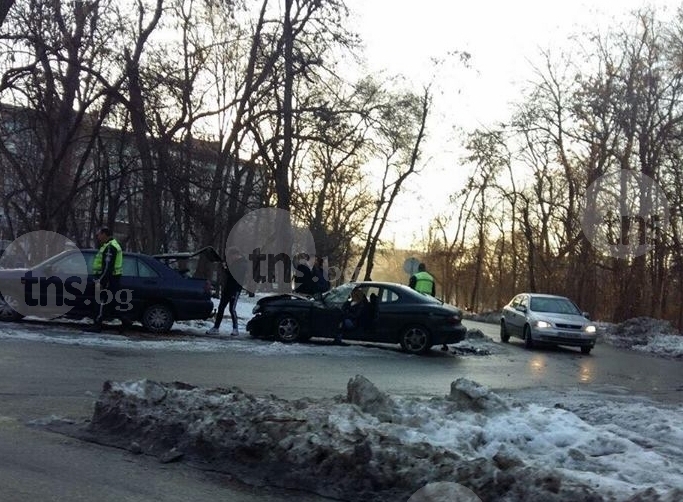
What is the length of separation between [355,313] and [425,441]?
32.1 ft

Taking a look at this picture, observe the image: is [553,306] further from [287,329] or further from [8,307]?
[8,307]

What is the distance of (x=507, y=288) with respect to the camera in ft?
262

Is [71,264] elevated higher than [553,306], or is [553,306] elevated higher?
[71,264]

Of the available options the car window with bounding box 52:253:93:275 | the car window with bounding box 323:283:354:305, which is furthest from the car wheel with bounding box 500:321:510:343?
the car window with bounding box 52:253:93:275

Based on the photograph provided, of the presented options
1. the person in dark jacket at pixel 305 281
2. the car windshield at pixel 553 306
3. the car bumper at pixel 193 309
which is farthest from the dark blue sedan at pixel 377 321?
the car windshield at pixel 553 306

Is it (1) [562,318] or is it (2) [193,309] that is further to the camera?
(1) [562,318]

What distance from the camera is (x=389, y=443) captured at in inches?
227

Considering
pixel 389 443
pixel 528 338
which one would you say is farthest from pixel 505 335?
pixel 389 443

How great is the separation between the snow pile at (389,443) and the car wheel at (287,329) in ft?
26.2

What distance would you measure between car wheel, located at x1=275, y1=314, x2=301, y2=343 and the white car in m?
7.32

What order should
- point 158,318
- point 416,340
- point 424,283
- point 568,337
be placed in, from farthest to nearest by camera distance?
point 568,337
point 424,283
point 416,340
point 158,318

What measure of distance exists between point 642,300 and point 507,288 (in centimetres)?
4286

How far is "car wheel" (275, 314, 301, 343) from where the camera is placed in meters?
15.6

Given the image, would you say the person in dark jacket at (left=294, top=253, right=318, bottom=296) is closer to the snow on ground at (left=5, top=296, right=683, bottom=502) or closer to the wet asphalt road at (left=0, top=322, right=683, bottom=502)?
the wet asphalt road at (left=0, top=322, right=683, bottom=502)
